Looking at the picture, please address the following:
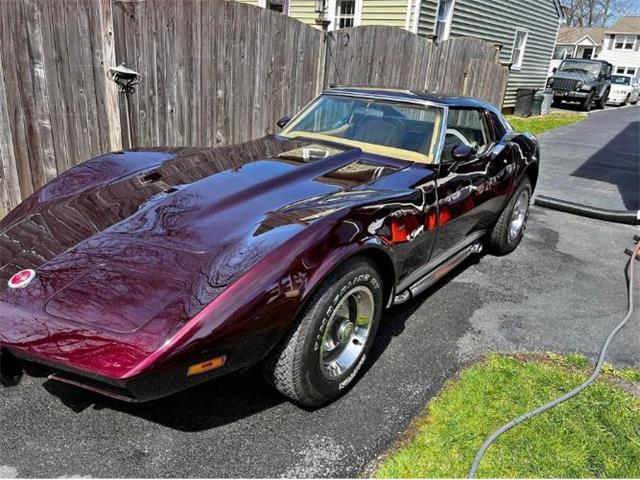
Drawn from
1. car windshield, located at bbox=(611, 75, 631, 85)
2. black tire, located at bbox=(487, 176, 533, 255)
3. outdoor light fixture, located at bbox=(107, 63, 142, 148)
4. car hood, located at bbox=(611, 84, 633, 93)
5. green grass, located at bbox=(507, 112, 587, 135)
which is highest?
outdoor light fixture, located at bbox=(107, 63, 142, 148)

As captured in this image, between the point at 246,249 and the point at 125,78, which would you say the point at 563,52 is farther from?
the point at 246,249

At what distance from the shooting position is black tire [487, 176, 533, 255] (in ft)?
15.9

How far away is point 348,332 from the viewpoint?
9.23ft

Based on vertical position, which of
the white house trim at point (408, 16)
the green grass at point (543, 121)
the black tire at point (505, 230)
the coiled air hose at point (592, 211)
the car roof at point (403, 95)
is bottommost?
the green grass at point (543, 121)

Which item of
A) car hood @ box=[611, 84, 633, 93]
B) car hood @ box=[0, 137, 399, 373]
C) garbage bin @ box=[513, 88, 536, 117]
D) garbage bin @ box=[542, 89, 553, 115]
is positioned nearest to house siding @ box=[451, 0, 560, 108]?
garbage bin @ box=[513, 88, 536, 117]

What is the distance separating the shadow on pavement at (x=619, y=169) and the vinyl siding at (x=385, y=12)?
544 centimetres

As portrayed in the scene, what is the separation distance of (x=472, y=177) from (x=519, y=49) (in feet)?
59.3

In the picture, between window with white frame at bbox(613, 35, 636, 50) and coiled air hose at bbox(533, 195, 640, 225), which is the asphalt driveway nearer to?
coiled air hose at bbox(533, 195, 640, 225)

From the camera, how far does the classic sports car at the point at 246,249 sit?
203cm

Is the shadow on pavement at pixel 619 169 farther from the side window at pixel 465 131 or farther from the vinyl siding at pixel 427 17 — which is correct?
the vinyl siding at pixel 427 17

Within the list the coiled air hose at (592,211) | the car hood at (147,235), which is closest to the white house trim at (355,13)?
the coiled air hose at (592,211)

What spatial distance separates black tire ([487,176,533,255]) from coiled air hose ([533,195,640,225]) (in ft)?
6.85

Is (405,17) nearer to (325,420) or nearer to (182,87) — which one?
(182,87)

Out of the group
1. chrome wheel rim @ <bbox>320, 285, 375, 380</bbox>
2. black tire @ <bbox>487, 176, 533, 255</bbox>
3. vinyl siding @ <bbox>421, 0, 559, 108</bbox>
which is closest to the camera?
chrome wheel rim @ <bbox>320, 285, 375, 380</bbox>
